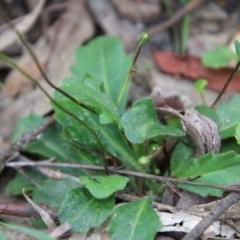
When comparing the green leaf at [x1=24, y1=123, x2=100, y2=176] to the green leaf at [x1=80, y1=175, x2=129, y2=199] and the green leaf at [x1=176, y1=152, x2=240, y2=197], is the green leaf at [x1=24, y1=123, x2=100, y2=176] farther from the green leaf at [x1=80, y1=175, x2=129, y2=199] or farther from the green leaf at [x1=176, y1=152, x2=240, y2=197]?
the green leaf at [x1=176, y1=152, x2=240, y2=197]

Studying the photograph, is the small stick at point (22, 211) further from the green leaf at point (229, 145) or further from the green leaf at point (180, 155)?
the green leaf at point (229, 145)

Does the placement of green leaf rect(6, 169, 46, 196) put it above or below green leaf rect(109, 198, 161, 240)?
above

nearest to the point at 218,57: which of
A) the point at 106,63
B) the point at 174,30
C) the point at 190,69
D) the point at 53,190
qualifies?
the point at 190,69

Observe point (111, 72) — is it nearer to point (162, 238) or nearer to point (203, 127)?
point (203, 127)

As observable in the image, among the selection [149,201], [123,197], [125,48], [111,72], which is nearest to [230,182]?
[149,201]

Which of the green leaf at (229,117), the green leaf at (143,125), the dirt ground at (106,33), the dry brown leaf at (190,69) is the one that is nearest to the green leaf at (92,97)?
the green leaf at (143,125)

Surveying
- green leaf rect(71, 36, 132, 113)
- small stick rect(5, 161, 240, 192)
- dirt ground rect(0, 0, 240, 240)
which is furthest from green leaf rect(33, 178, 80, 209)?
dirt ground rect(0, 0, 240, 240)
